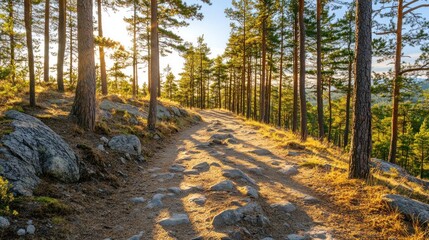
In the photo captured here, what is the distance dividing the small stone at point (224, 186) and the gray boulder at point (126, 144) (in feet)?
12.4

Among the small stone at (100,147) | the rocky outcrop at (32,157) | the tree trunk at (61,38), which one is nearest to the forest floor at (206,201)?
the small stone at (100,147)

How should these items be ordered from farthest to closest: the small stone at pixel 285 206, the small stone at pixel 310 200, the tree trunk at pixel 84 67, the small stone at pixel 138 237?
the tree trunk at pixel 84 67, the small stone at pixel 310 200, the small stone at pixel 285 206, the small stone at pixel 138 237

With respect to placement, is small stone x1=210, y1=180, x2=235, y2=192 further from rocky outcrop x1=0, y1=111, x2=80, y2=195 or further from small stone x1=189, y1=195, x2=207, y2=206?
rocky outcrop x1=0, y1=111, x2=80, y2=195

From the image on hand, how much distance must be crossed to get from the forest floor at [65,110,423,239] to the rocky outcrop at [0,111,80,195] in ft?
2.94

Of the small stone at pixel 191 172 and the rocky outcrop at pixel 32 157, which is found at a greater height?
the rocky outcrop at pixel 32 157

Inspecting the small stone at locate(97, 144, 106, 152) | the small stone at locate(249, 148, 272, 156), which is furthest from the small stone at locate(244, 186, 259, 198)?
the small stone at locate(97, 144, 106, 152)

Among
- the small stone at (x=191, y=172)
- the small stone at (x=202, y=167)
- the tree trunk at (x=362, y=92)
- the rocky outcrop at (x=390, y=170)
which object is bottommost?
the rocky outcrop at (x=390, y=170)

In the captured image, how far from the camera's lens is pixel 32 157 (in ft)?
16.0

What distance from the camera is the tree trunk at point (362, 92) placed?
5.85 m

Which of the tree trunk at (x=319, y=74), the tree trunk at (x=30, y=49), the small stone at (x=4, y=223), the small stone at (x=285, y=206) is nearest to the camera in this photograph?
the small stone at (x=4, y=223)

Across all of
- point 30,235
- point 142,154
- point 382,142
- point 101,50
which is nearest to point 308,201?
point 30,235

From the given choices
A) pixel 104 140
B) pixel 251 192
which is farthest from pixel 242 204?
pixel 104 140

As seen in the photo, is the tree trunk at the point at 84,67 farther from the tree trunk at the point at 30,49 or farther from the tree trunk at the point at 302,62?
the tree trunk at the point at 302,62

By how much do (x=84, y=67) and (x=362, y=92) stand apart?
27.6ft
